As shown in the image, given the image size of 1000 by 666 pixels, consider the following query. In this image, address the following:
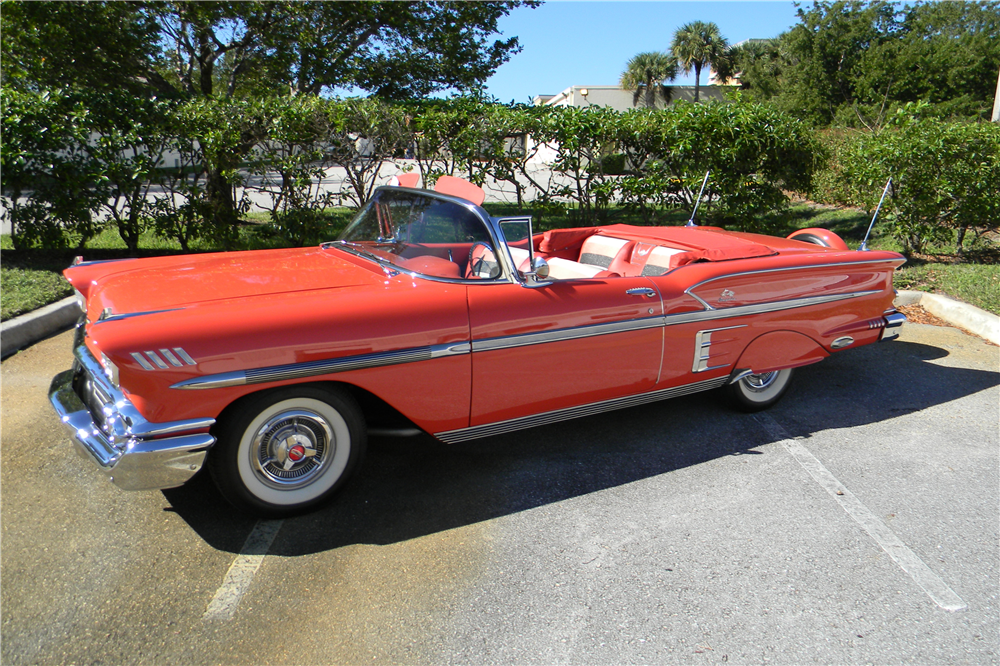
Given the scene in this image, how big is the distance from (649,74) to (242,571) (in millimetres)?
52064

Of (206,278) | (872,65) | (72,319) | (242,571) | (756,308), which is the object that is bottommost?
(242,571)

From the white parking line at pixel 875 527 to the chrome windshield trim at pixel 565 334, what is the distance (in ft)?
3.72

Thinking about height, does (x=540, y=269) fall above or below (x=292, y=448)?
above

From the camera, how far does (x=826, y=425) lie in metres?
4.30

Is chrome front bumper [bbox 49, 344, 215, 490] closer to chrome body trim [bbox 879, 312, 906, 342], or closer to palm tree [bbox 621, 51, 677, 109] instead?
chrome body trim [bbox 879, 312, 906, 342]

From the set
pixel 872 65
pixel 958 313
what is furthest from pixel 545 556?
pixel 872 65

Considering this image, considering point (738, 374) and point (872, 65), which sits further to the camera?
point (872, 65)

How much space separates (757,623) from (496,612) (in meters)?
0.95

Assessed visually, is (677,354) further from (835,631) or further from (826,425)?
(835,631)

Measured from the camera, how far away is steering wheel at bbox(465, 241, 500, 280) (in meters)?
3.44

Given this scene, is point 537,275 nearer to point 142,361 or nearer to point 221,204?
point 142,361

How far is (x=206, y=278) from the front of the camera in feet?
10.8

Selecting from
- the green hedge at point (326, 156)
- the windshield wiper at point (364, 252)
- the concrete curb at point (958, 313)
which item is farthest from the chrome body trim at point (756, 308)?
the green hedge at point (326, 156)

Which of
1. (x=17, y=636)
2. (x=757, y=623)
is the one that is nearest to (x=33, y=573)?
(x=17, y=636)
